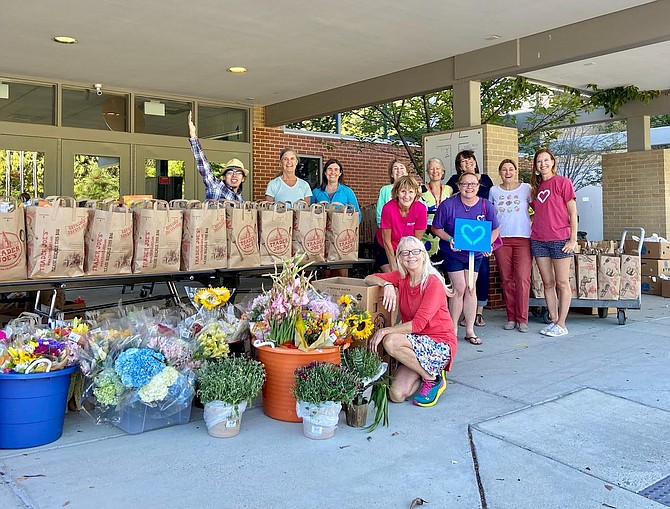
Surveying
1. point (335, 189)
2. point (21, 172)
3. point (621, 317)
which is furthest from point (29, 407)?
point (21, 172)

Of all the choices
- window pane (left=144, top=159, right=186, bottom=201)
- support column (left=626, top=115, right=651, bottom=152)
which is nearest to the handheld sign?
window pane (left=144, top=159, right=186, bottom=201)

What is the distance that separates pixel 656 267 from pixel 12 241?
8494 millimetres

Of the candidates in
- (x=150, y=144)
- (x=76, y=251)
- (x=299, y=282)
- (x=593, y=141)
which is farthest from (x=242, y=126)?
(x=593, y=141)

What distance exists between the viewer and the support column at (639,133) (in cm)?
1168

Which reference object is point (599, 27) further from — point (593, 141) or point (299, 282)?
point (593, 141)

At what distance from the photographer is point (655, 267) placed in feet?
30.5

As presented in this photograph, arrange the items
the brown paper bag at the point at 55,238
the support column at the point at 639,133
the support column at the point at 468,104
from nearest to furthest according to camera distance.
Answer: the brown paper bag at the point at 55,238, the support column at the point at 468,104, the support column at the point at 639,133

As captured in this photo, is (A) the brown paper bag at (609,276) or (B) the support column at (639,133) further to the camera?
(B) the support column at (639,133)

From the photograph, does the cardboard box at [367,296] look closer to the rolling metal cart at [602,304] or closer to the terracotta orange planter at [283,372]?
the terracotta orange planter at [283,372]

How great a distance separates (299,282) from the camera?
3900mm

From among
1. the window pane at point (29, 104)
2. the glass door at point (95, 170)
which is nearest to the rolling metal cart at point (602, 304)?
the glass door at point (95, 170)

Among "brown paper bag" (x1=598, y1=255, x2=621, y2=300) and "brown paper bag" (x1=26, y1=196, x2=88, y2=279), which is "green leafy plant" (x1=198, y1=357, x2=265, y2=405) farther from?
"brown paper bag" (x1=598, y1=255, x2=621, y2=300)

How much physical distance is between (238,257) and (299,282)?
166cm

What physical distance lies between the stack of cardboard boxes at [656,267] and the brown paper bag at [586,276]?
271 centimetres
